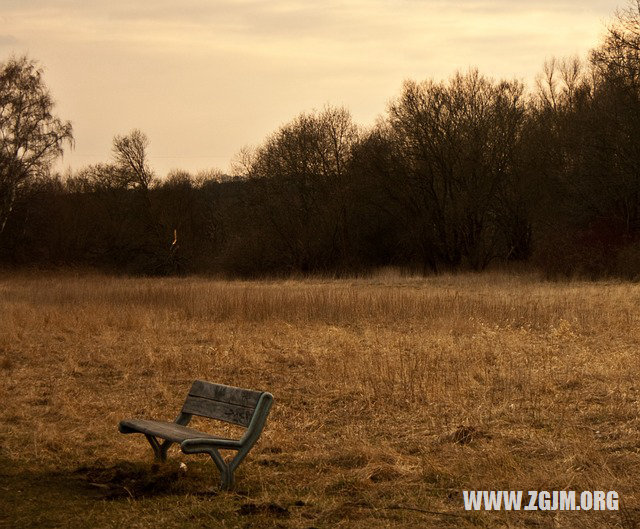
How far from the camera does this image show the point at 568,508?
5.27 meters

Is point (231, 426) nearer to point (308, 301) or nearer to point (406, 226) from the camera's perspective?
point (308, 301)

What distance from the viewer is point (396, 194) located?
38.3m

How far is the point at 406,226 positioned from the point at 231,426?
31108 millimetres

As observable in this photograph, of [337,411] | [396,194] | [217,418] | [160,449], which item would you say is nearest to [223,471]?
[217,418]

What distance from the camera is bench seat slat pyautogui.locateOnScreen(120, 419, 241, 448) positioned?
229 inches

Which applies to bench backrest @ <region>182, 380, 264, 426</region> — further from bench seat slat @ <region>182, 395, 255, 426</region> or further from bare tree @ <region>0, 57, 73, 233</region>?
bare tree @ <region>0, 57, 73, 233</region>

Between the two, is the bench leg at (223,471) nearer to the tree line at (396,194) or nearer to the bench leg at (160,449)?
the bench leg at (160,449)

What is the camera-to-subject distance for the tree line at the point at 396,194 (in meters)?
30.4

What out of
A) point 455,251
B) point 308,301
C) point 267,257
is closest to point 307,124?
point 267,257

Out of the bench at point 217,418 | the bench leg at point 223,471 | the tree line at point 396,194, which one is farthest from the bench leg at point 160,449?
the tree line at point 396,194

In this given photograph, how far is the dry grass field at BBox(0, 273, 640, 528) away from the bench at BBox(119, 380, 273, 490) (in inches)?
8.8

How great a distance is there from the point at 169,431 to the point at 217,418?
1.25 ft

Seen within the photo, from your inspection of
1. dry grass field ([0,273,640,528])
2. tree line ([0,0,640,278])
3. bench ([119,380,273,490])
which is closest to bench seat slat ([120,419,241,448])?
bench ([119,380,273,490])

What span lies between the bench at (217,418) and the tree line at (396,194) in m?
24.5
